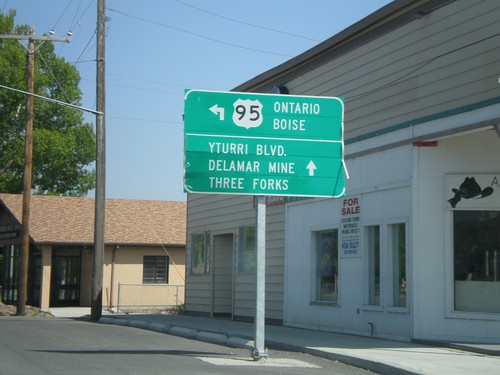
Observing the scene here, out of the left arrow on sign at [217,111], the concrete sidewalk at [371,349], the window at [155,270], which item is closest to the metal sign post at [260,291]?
the concrete sidewalk at [371,349]

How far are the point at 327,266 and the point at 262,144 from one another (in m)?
6.24

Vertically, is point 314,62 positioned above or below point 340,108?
above

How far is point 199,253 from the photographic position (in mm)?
26781

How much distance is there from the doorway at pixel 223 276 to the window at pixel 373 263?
335 inches

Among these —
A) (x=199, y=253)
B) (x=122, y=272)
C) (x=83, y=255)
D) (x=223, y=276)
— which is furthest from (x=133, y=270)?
(x=223, y=276)

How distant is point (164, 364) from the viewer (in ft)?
39.5

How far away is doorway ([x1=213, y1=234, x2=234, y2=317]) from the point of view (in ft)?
82.4

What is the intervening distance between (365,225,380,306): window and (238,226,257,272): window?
6.06 m

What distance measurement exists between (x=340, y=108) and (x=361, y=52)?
4473 mm

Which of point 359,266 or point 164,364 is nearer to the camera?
point 164,364

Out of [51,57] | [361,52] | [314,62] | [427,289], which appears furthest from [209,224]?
[51,57]

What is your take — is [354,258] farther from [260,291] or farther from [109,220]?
[109,220]

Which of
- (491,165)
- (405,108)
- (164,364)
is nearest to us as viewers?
(164,364)

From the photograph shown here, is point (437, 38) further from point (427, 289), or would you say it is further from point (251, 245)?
point (251, 245)
